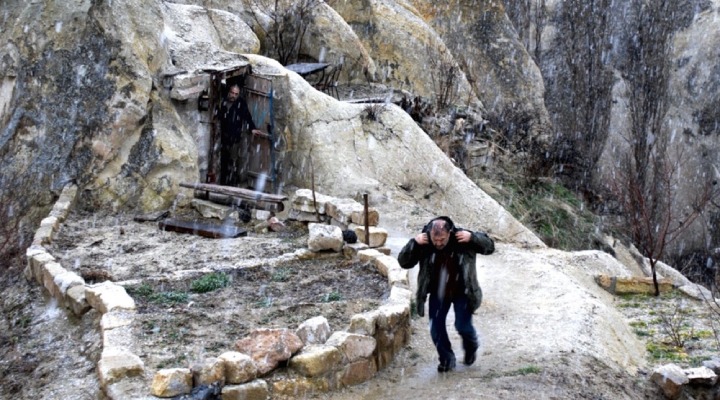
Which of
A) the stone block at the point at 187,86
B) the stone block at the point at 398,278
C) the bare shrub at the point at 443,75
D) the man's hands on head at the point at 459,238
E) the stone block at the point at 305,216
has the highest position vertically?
the bare shrub at the point at 443,75

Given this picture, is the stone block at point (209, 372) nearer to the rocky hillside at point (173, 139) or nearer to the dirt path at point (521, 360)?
the dirt path at point (521, 360)

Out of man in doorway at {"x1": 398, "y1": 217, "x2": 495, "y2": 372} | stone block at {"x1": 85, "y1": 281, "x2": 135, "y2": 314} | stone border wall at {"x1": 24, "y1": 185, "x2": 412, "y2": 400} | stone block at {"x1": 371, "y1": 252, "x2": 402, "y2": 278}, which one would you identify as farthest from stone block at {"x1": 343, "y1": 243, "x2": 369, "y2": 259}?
man in doorway at {"x1": 398, "y1": 217, "x2": 495, "y2": 372}

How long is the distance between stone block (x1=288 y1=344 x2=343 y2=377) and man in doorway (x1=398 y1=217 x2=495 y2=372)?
2.62 ft

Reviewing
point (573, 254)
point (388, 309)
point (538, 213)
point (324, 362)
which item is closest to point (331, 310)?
point (388, 309)

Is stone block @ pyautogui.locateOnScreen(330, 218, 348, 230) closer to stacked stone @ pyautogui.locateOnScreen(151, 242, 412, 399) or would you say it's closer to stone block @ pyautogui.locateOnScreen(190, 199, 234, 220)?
stone block @ pyautogui.locateOnScreen(190, 199, 234, 220)

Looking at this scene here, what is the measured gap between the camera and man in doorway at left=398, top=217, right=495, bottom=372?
6120 millimetres

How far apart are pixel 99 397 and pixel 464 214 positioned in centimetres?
890

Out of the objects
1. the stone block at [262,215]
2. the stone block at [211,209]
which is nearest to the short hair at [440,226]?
the stone block at [262,215]

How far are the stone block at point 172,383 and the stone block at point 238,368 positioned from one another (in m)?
0.25

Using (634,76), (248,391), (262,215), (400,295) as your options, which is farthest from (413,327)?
(634,76)

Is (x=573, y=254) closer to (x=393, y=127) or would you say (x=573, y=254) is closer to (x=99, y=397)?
(x=393, y=127)

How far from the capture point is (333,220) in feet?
35.6

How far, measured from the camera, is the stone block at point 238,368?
5520 mm

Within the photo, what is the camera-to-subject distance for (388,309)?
270 inches
